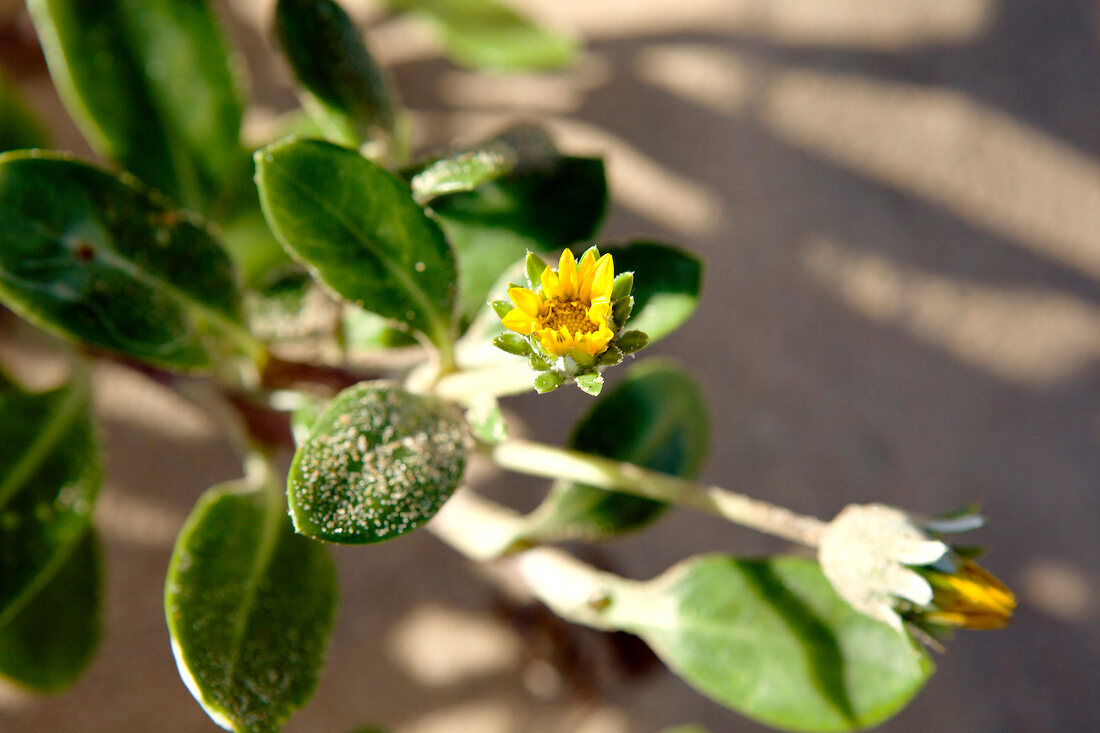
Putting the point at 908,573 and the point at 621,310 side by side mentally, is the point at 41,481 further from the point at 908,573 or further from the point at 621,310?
the point at 908,573

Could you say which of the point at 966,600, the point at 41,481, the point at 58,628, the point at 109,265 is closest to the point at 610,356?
the point at 966,600

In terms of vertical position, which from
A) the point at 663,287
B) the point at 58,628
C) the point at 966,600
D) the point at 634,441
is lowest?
the point at 58,628

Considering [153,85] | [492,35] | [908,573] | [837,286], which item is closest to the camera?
[908,573]

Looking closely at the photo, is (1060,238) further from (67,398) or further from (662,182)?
(67,398)

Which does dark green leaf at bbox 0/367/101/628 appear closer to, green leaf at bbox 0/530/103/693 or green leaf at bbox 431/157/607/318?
green leaf at bbox 0/530/103/693

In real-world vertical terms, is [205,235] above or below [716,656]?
above

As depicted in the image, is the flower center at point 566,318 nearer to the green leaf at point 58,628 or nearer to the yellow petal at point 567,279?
the yellow petal at point 567,279

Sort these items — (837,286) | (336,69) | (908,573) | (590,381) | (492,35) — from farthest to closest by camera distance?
1. (837,286)
2. (492,35)
3. (336,69)
4. (908,573)
5. (590,381)

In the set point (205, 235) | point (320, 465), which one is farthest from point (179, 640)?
point (205, 235)
